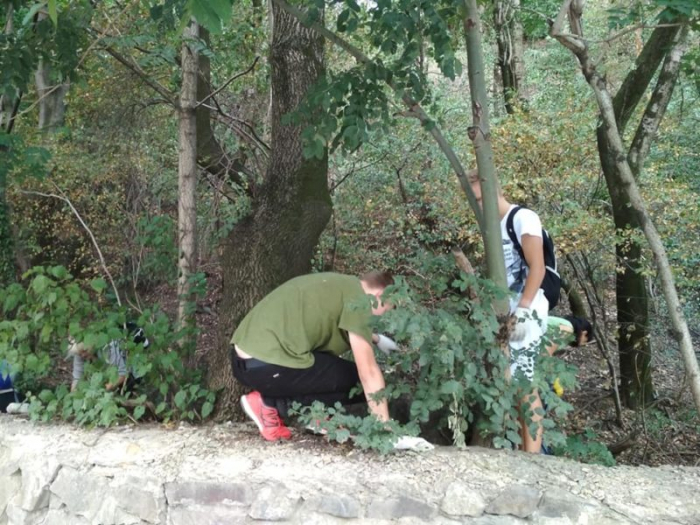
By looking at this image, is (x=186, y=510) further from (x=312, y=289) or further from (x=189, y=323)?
(x=189, y=323)

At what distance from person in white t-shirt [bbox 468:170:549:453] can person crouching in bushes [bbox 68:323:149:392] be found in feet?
7.52

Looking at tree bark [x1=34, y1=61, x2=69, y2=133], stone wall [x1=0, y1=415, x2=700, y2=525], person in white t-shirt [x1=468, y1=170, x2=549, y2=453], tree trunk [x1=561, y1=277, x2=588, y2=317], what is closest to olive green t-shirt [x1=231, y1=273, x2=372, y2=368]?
stone wall [x1=0, y1=415, x2=700, y2=525]

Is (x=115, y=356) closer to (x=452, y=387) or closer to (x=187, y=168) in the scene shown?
(x=187, y=168)

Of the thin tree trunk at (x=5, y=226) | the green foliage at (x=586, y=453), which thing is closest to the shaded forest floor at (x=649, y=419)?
the green foliage at (x=586, y=453)

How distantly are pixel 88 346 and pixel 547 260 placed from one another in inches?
107

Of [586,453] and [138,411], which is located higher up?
[138,411]

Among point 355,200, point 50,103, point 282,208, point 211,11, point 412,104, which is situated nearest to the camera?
point 211,11

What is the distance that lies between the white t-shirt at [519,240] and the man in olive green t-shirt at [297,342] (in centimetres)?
80

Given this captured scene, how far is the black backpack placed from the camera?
365 cm

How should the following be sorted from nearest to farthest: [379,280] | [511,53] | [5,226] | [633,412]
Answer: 1. [379,280]
2. [633,412]
3. [5,226]
4. [511,53]

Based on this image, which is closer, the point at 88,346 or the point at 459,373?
the point at 459,373

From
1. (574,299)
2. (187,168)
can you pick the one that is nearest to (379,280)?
(187,168)

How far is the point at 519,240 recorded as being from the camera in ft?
11.9

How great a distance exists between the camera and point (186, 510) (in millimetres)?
3174
